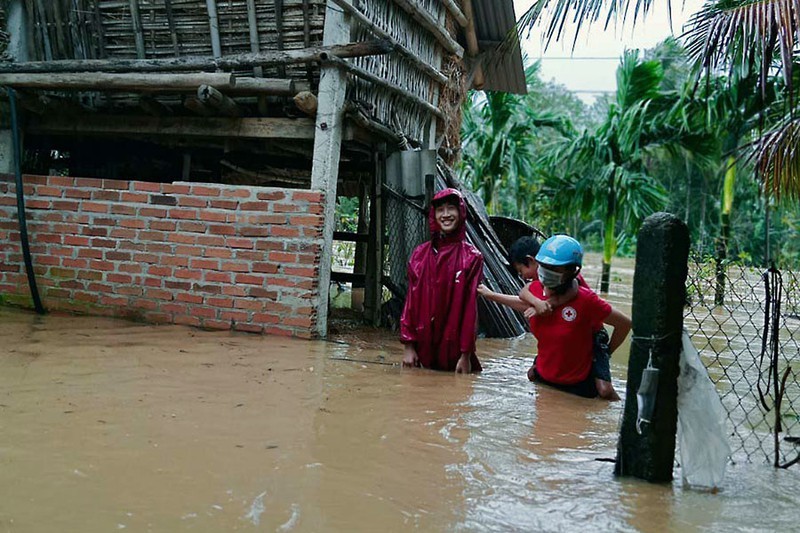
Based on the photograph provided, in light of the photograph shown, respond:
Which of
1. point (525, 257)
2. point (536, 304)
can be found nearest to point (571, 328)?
point (536, 304)

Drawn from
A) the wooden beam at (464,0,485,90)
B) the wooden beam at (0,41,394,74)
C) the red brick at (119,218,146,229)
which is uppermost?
the wooden beam at (464,0,485,90)

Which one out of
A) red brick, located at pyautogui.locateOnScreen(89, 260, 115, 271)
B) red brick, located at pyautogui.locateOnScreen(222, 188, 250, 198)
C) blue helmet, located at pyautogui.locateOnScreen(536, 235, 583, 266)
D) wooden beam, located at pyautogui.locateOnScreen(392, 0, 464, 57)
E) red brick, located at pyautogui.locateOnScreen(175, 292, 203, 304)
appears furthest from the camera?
wooden beam, located at pyautogui.locateOnScreen(392, 0, 464, 57)

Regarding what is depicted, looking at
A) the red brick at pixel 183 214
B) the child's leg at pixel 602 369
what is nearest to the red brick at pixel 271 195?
the red brick at pixel 183 214

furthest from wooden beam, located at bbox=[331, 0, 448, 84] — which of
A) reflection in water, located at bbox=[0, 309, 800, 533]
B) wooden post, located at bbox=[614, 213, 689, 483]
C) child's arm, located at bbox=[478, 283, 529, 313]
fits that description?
wooden post, located at bbox=[614, 213, 689, 483]

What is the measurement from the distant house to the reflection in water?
1222 mm

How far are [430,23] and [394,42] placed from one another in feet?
6.26

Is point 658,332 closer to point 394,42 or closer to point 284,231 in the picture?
point 284,231

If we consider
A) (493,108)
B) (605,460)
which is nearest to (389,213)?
(605,460)

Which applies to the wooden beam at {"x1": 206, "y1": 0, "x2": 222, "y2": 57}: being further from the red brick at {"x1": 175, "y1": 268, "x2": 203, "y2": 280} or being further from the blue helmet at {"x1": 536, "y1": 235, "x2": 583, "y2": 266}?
the blue helmet at {"x1": 536, "y1": 235, "x2": 583, "y2": 266}

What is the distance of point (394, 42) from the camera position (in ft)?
19.6

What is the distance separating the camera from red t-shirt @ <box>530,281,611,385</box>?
4.50 meters

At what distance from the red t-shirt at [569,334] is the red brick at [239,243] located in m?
2.40

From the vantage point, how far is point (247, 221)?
587 centimetres

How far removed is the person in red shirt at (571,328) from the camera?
14.7 ft
